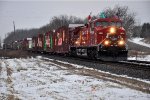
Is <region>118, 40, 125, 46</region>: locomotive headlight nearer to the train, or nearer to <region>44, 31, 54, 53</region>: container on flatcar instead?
the train

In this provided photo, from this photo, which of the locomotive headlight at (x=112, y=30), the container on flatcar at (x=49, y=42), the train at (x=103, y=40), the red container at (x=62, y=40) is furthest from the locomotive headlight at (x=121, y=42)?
the container on flatcar at (x=49, y=42)

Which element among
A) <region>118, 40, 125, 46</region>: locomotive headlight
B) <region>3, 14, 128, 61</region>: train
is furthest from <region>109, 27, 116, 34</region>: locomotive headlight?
<region>118, 40, 125, 46</region>: locomotive headlight

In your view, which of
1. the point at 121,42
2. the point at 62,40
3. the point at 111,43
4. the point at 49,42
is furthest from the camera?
the point at 49,42

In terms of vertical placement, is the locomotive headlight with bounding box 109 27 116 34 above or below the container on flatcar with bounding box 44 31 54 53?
above

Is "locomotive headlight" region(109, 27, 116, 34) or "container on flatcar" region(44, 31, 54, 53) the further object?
"container on flatcar" region(44, 31, 54, 53)

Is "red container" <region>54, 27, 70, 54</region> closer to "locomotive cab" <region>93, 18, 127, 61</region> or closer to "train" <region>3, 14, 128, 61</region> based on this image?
"train" <region>3, 14, 128, 61</region>

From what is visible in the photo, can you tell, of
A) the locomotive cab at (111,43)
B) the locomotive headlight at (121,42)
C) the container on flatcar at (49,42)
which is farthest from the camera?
the container on flatcar at (49,42)

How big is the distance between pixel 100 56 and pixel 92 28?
2.95 metres

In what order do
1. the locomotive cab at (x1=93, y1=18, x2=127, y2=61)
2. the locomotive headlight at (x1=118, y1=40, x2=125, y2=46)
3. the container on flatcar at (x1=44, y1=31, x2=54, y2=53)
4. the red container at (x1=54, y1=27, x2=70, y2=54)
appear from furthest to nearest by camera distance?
the container on flatcar at (x1=44, y1=31, x2=54, y2=53) < the red container at (x1=54, y1=27, x2=70, y2=54) < the locomotive headlight at (x1=118, y1=40, x2=125, y2=46) < the locomotive cab at (x1=93, y1=18, x2=127, y2=61)

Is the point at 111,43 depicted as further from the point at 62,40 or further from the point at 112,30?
the point at 62,40

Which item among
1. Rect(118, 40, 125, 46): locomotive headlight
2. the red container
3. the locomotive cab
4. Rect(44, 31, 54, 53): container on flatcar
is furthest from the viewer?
Rect(44, 31, 54, 53): container on flatcar

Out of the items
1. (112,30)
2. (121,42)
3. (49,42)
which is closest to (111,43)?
(121,42)

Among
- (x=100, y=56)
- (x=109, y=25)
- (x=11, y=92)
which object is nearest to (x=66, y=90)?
(x=11, y=92)

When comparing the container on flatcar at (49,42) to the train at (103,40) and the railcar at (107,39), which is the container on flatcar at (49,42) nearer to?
the train at (103,40)
